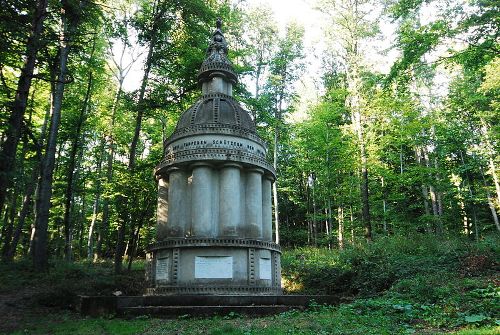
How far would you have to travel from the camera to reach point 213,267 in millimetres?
11250

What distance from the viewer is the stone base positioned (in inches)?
434

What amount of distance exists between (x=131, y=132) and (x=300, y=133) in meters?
12.6

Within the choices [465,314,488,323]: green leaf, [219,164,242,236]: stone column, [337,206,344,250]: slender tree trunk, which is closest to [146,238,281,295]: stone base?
[219,164,242,236]: stone column

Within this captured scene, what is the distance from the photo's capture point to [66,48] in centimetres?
1658

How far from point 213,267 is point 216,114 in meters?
5.24

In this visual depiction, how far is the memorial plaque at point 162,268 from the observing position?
11613 millimetres

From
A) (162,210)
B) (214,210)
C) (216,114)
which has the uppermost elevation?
(216,114)

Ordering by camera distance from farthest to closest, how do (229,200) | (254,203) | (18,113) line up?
(254,203), (229,200), (18,113)

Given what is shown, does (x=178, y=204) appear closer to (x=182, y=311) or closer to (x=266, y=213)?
(x=266, y=213)

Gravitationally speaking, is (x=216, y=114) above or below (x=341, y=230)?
above

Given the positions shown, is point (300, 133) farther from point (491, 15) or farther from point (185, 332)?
point (185, 332)

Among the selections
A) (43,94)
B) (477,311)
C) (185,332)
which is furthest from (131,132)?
(477,311)

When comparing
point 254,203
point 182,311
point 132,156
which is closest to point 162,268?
point 182,311

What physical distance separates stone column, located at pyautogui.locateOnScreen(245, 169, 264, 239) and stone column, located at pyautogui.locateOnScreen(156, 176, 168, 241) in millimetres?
2944
